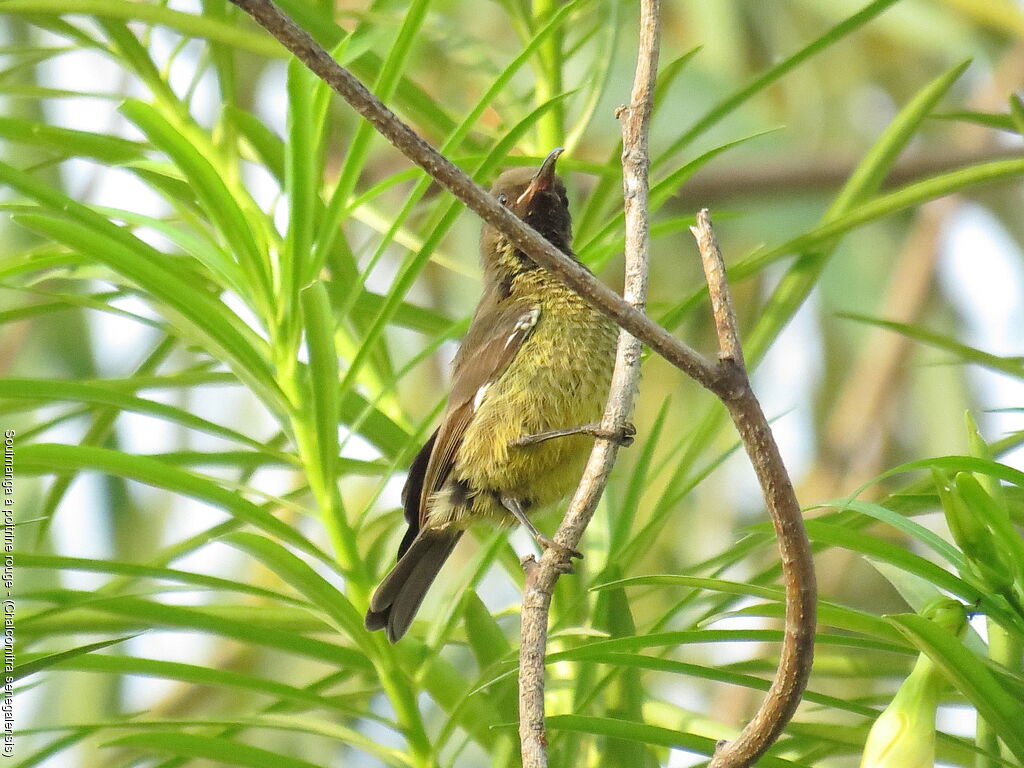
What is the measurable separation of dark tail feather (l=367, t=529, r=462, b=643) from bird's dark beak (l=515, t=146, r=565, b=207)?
0.81 metres

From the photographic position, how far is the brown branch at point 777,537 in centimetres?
122

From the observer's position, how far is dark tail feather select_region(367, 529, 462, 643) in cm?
216

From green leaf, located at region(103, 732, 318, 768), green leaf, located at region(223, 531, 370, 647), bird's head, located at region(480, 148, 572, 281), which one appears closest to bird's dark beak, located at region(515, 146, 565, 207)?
bird's head, located at region(480, 148, 572, 281)

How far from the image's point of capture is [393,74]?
2.07 meters

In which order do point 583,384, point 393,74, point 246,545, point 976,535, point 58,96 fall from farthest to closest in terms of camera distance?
point 583,384, point 58,96, point 393,74, point 246,545, point 976,535

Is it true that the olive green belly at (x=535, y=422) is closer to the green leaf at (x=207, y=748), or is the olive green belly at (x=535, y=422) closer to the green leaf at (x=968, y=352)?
the green leaf at (x=968, y=352)

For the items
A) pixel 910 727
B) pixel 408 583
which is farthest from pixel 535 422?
pixel 910 727

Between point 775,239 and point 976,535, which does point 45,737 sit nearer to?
point 775,239

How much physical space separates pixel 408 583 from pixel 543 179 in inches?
38.6

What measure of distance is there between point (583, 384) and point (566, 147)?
20.0 inches

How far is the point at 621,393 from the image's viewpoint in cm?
181

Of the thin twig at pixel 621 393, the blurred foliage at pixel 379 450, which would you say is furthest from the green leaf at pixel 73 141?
the thin twig at pixel 621 393

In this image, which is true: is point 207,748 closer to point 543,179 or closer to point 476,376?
point 476,376

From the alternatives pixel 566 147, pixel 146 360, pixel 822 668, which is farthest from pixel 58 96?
pixel 822 668
